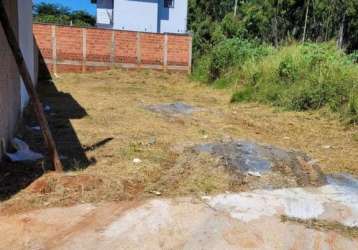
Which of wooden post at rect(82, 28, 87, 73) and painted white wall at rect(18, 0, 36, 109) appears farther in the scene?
wooden post at rect(82, 28, 87, 73)

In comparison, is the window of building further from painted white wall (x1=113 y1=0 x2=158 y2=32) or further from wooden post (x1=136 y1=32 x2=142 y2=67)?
wooden post (x1=136 y1=32 x2=142 y2=67)

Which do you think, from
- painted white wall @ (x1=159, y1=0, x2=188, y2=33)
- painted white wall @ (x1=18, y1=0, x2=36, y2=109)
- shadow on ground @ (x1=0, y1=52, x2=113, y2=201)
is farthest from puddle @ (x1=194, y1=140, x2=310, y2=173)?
painted white wall @ (x1=159, y1=0, x2=188, y2=33)

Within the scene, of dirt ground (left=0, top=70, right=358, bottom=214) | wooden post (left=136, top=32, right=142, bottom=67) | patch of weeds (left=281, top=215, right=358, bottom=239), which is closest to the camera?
patch of weeds (left=281, top=215, right=358, bottom=239)

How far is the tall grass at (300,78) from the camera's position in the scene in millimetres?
8078

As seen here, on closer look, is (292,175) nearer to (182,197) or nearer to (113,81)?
(182,197)

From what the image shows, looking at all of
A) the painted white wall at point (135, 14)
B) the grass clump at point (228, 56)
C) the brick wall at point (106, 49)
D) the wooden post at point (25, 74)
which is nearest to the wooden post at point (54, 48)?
the brick wall at point (106, 49)

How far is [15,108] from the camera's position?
19.0ft

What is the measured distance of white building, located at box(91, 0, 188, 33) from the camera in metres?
A: 28.8

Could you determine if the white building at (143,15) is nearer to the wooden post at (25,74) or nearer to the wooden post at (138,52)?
the wooden post at (138,52)

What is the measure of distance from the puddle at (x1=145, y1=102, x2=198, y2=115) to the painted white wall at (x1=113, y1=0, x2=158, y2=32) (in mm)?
20269

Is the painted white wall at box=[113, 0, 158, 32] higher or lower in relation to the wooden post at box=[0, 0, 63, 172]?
higher

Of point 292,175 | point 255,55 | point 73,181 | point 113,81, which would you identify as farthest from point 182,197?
point 113,81

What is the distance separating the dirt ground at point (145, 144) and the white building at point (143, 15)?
1859 centimetres

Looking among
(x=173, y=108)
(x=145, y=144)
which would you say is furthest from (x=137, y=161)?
(x=173, y=108)
